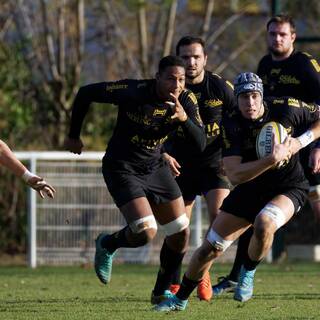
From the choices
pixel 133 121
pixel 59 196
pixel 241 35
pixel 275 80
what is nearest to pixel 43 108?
pixel 59 196

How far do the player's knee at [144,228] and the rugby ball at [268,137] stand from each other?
3.64 ft

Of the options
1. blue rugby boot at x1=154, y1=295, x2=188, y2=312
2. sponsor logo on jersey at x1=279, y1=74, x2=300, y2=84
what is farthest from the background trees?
blue rugby boot at x1=154, y1=295, x2=188, y2=312

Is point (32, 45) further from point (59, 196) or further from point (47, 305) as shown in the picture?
point (47, 305)

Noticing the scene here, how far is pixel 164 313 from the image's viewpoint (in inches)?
368

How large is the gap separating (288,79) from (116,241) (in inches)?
98.3

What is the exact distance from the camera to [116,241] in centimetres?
1020

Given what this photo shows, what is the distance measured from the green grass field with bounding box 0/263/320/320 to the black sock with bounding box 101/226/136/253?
0.50m

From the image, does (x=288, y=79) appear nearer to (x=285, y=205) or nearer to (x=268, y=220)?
(x=285, y=205)

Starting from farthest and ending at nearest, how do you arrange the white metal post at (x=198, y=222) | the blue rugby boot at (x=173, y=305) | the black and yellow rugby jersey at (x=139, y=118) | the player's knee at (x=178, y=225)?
the white metal post at (x=198, y=222) < the player's knee at (x=178, y=225) < the black and yellow rugby jersey at (x=139, y=118) < the blue rugby boot at (x=173, y=305)

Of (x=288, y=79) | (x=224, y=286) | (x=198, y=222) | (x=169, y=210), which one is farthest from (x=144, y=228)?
(x=198, y=222)

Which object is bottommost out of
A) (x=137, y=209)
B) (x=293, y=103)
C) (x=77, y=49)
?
(x=77, y=49)

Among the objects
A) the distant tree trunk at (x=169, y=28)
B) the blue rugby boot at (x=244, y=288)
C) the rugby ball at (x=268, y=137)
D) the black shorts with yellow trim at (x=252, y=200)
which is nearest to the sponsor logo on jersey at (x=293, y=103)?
the rugby ball at (x=268, y=137)

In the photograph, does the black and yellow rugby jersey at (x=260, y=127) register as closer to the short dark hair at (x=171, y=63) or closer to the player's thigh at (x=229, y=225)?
the player's thigh at (x=229, y=225)

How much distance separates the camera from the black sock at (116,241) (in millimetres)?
10070
